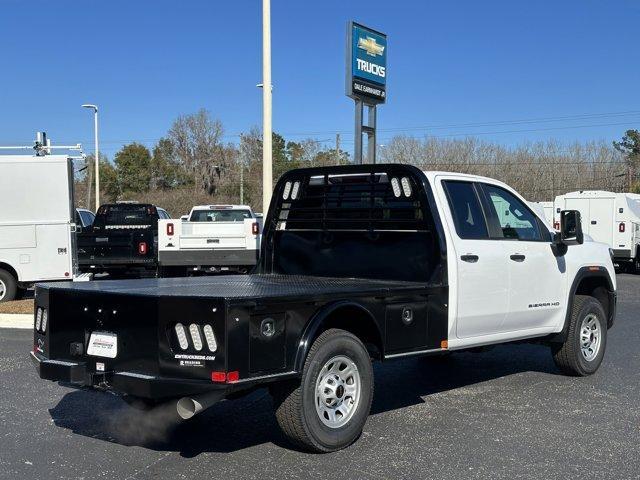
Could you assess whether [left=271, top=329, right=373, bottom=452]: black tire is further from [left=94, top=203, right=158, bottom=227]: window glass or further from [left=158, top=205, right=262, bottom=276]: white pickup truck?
[left=94, top=203, right=158, bottom=227]: window glass

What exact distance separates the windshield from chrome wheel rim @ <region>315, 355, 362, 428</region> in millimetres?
13016

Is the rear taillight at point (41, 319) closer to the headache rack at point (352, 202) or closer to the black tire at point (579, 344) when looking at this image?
the headache rack at point (352, 202)

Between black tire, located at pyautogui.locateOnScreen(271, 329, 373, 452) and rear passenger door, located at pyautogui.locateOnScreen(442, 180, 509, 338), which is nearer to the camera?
black tire, located at pyautogui.locateOnScreen(271, 329, 373, 452)

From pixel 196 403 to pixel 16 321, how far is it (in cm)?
815

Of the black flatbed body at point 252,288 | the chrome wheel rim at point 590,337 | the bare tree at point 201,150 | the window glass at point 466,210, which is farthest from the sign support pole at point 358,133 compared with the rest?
the bare tree at point 201,150

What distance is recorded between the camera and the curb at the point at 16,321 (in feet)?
37.9

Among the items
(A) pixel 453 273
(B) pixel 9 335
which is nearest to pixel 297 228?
(A) pixel 453 273

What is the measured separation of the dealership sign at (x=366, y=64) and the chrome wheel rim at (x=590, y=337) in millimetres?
10655

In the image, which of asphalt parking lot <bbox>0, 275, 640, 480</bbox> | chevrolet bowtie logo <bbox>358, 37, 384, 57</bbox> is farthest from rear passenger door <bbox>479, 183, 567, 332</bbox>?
chevrolet bowtie logo <bbox>358, 37, 384, 57</bbox>

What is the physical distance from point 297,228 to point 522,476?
11.0 feet

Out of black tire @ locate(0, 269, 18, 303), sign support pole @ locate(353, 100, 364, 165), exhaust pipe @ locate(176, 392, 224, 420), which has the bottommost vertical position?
black tire @ locate(0, 269, 18, 303)

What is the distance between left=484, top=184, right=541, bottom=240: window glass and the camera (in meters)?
7.11

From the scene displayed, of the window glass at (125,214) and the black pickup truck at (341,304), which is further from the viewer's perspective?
the window glass at (125,214)

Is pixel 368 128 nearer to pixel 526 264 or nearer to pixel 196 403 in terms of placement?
pixel 526 264
